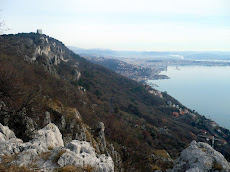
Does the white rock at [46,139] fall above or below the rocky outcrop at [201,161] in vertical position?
above

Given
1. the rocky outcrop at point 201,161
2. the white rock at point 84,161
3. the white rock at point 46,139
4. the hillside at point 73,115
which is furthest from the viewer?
the hillside at point 73,115

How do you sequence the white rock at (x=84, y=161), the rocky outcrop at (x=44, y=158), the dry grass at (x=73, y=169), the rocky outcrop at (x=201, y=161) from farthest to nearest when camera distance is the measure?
the rocky outcrop at (x=201, y=161)
the white rock at (x=84, y=161)
the rocky outcrop at (x=44, y=158)
the dry grass at (x=73, y=169)

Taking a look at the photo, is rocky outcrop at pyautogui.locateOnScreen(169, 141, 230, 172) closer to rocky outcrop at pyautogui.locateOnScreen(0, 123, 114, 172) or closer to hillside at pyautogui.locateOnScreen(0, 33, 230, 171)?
hillside at pyautogui.locateOnScreen(0, 33, 230, 171)

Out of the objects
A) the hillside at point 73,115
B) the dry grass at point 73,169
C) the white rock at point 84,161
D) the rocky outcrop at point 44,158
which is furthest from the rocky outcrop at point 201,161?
the dry grass at point 73,169

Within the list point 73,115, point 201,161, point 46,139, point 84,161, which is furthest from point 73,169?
point 73,115

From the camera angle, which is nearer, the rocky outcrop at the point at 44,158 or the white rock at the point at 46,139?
the rocky outcrop at the point at 44,158

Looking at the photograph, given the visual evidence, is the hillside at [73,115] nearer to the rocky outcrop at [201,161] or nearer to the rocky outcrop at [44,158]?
the rocky outcrop at [201,161]

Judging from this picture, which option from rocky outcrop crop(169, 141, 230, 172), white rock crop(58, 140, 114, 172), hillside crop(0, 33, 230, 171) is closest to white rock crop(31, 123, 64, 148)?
white rock crop(58, 140, 114, 172)

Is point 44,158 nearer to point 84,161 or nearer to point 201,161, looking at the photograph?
point 84,161

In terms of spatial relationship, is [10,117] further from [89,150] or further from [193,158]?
[193,158]
